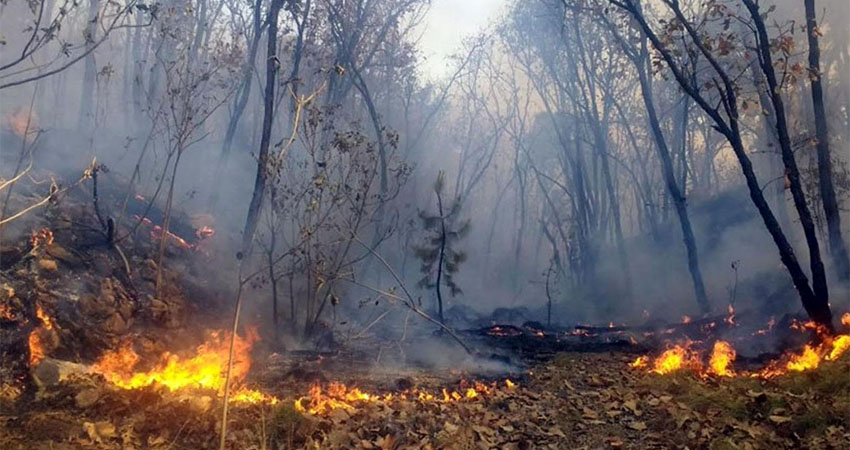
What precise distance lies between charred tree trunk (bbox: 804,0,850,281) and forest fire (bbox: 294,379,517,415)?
6771 millimetres

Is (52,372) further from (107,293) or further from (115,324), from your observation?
(107,293)

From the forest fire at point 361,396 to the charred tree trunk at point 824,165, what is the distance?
6.77 meters

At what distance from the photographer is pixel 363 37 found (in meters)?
21.1

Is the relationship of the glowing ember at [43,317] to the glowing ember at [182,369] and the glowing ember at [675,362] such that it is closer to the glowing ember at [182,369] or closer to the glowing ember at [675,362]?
the glowing ember at [182,369]

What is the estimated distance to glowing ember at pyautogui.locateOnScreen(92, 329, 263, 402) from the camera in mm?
7677

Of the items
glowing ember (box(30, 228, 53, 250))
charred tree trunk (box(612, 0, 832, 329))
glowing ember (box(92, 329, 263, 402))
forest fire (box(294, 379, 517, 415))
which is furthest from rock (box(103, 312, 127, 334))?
charred tree trunk (box(612, 0, 832, 329))

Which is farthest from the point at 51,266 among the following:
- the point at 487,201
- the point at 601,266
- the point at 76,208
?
the point at 487,201

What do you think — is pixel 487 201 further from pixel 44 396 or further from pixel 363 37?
pixel 44 396

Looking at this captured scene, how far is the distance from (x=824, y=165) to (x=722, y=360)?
14.1ft

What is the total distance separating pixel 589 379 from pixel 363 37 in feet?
52.6

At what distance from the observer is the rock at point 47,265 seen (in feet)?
32.9

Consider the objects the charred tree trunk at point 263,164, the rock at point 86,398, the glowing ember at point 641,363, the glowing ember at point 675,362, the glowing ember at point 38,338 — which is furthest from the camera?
the charred tree trunk at point 263,164

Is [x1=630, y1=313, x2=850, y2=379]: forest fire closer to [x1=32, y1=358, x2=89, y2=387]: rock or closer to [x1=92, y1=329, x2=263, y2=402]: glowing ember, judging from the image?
[x1=92, y1=329, x2=263, y2=402]: glowing ember

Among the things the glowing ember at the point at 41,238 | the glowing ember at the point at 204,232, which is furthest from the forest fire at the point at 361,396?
the glowing ember at the point at 204,232
